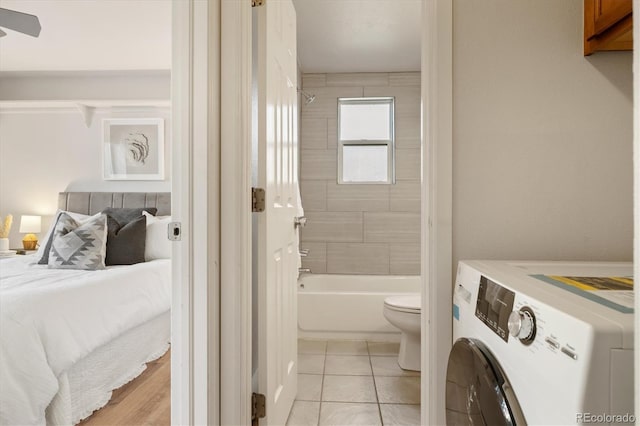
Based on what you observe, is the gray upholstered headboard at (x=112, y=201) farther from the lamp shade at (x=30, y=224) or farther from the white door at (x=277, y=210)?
the white door at (x=277, y=210)

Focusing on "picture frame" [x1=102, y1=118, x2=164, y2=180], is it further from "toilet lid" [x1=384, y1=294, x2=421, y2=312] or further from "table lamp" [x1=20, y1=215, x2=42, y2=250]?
"toilet lid" [x1=384, y1=294, x2=421, y2=312]

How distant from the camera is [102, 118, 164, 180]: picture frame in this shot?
3.66 metres

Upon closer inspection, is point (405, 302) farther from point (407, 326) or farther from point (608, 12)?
point (608, 12)

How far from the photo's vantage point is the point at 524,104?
1.32m

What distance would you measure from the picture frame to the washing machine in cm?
334

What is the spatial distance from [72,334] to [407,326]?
1820 millimetres

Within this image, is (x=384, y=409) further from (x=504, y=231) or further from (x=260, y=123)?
(x=260, y=123)

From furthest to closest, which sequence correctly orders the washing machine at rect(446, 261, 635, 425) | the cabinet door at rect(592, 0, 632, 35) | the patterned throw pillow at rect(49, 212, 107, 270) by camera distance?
1. the patterned throw pillow at rect(49, 212, 107, 270)
2. the cabinet door at rect(592, 0, 632, 35)
3. the washing machine at rect(446, 261, 635, 425)

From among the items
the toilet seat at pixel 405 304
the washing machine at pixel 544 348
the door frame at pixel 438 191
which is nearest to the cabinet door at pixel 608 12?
the door frame at pixel 438 191

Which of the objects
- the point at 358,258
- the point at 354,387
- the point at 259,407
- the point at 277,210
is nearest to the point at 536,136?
the point at 277,210

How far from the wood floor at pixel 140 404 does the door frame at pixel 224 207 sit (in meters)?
0.72

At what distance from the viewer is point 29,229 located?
3.58 m

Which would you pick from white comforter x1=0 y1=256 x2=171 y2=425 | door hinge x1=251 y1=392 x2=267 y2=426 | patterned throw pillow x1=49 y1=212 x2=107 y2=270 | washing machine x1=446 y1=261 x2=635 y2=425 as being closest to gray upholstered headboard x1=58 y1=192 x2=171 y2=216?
patterned throw pillow x1=49 y1=212 x2=107 y2=270

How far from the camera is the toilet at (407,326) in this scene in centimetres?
238
